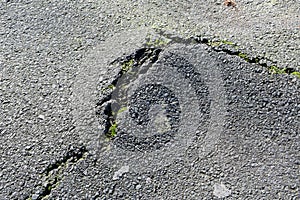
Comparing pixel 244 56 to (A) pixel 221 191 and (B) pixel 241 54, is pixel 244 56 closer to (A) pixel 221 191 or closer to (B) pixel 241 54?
(B) pixel 241 54

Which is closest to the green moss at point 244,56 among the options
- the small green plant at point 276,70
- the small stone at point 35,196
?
the small green plant at point 276,70

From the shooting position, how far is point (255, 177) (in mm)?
2221

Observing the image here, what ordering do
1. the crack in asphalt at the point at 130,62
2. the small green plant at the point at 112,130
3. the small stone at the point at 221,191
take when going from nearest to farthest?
1. the small stone at the point at 221,191
2. the small green plant at the point at 112,130
3. the crack in asphalt at the point at 130,62

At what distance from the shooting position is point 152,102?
97.1 inches

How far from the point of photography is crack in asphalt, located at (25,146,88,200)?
2252 millimetres

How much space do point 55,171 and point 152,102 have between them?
728 mm

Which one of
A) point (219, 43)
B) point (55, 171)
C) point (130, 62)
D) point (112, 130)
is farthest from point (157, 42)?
point (55, 171)

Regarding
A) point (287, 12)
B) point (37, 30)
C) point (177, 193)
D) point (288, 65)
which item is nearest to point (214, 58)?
point (288, 65)

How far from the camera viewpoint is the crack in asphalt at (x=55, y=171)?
2252 millimetres

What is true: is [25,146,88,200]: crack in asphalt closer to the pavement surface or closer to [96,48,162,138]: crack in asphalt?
the pavement surface

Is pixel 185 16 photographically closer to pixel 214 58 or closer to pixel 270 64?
pixel 214 58

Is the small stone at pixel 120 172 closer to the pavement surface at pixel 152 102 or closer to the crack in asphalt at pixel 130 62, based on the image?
the pavement surface at pixel 152 102

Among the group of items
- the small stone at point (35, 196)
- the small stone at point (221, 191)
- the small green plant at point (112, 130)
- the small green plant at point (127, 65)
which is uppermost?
the small green plant at point (127, 65)

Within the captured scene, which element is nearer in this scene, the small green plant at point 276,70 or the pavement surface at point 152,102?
the pavement surface at point 152,102
